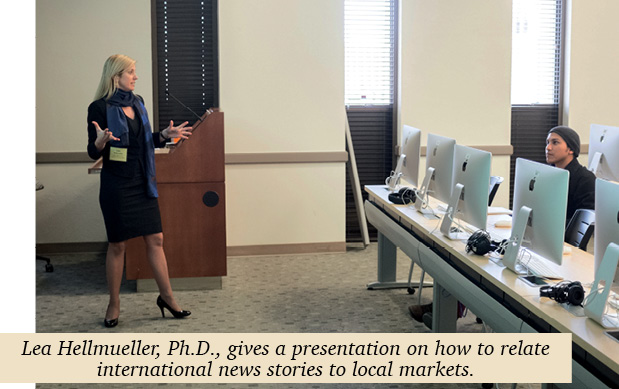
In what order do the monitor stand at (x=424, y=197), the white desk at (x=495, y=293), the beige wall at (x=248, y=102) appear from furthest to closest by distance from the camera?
the beige wall at (x=248, y=102) → the monitor stand at (x=424, y=197) → the white desk at (x=495, y=293)

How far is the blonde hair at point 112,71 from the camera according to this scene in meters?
4.47

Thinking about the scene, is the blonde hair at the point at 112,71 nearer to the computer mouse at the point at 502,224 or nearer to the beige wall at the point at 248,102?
the beige wall at the point at 248,102

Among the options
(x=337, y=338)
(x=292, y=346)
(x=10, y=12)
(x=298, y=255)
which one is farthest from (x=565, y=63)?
(x=10, y=12)

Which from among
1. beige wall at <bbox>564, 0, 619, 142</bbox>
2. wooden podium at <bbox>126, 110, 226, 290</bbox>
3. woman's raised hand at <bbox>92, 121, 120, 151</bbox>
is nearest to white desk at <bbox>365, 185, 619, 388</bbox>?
wooden podium at <bbox>126, 110, 226, 290</bbox>

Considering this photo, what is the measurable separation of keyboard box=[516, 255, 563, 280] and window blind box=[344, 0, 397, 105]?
4.24 meters

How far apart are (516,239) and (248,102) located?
400 cm

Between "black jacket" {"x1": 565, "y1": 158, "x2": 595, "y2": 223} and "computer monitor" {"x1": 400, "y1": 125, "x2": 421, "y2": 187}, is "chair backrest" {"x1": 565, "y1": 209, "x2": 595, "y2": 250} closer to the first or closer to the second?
"black jacket" {"x1": 565, "y1": 158, "x2": 595, "y2": 223}

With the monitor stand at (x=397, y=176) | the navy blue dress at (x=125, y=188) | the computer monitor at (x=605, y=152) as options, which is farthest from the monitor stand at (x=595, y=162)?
the navy blue dress at (x=125, y=188)

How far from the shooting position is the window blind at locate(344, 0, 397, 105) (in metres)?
7.24

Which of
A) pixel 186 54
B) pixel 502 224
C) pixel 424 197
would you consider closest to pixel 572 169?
pixel 502 224

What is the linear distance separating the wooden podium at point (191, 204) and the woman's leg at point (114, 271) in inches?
27.5

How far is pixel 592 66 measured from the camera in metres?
7.42

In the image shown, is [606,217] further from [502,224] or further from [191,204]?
[191,204]

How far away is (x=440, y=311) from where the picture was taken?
13.2ft
